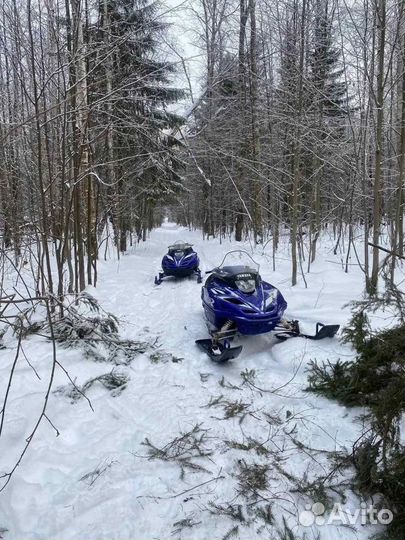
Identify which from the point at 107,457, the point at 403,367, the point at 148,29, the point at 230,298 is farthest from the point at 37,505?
the point at 148,29

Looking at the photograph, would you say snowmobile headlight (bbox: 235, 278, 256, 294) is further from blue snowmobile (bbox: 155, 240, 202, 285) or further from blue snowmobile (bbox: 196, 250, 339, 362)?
blue snowmobile (bbox: 155, 240, 202, 285)

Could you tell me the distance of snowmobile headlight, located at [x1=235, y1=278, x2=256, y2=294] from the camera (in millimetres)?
4652

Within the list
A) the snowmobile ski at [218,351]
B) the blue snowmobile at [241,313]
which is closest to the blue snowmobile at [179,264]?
the blue snowmobile at [241,313]

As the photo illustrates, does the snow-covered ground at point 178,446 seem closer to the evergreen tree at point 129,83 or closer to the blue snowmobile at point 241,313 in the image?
the blue snowmobile at point 241,313

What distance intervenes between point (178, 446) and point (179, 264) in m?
6.41

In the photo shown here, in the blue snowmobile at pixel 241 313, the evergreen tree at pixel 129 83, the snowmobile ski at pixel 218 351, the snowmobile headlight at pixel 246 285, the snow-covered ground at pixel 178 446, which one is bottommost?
the snow-covered ground at pixel 178 446

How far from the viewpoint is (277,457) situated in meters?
2.57

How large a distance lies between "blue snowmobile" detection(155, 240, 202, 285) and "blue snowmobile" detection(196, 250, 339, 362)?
12.8 ft

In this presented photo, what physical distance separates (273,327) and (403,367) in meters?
2.32

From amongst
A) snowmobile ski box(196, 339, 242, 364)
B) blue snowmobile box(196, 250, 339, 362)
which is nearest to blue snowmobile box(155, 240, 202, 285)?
blue snowmobile box(196, 250, 339, 362)

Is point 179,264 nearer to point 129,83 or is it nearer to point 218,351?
point 218,351

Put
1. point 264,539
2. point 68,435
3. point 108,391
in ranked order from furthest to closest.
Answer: point 108,391, point 68,435, point 264,539

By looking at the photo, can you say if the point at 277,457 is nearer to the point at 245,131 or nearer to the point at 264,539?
the point at 264,539

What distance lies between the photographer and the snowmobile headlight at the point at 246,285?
15.3 feet
